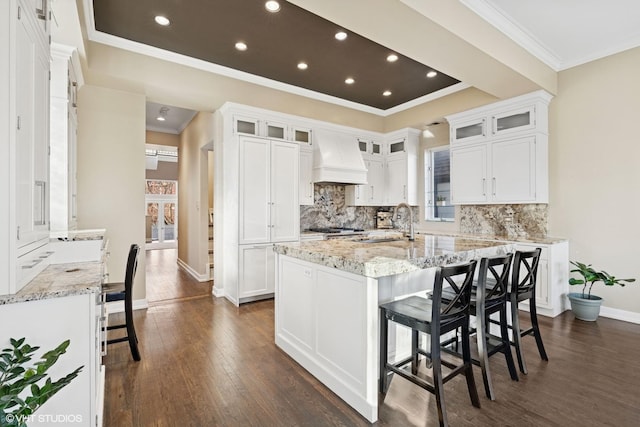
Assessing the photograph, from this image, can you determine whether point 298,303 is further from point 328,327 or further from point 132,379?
point 132,379

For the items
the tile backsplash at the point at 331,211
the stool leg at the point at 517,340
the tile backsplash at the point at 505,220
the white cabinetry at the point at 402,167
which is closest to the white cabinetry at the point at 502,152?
the tile backsplash at the point at 505,220

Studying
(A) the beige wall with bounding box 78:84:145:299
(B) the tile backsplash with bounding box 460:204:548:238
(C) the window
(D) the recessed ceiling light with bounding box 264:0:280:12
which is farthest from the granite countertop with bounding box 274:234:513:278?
(C) the window

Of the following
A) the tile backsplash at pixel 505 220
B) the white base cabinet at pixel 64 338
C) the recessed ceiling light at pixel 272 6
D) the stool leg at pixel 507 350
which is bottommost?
the stool leg at pixel 507 350

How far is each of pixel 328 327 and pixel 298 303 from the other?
0.42m

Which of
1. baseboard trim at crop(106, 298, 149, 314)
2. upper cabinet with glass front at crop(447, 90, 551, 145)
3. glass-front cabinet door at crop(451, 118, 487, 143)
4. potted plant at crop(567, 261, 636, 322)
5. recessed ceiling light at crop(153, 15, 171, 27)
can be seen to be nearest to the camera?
recessed ceiling light at crop(153, 15, 171, 27)

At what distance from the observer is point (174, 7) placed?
2.94 metres

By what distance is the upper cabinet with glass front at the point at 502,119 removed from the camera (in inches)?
163

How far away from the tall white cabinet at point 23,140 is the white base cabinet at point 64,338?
0.13m

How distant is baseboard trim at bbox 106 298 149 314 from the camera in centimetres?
403

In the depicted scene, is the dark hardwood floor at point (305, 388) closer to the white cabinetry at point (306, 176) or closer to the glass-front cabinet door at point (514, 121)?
the white cabinetry at point (306, 176)

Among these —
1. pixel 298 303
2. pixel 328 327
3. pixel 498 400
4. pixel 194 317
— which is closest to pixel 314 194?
pixel 194 317

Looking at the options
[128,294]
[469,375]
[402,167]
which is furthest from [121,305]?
[402,167]

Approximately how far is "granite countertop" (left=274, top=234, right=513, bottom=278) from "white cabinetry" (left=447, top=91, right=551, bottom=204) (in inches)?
76.7

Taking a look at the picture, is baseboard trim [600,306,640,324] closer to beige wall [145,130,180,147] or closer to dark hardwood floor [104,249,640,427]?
dark hardwood floor [104,249,640,427]
